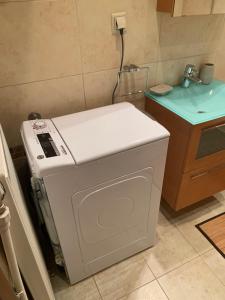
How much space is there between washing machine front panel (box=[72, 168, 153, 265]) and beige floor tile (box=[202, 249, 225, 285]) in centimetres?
44

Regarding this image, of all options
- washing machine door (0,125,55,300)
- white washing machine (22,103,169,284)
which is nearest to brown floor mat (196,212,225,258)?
white washing machine (22,103,169,284)

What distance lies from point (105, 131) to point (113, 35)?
559 mm

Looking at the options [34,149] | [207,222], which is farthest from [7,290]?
[207,222]

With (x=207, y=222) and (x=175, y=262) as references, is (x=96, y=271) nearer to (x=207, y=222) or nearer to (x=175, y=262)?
(x=175, y=262)

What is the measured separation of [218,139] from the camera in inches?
54.4

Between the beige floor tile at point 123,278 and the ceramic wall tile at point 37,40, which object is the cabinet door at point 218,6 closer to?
the ceramic wall tile at point 37,40

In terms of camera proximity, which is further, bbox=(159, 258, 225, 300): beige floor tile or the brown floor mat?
the brown floor mat

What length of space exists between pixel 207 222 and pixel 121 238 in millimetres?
718

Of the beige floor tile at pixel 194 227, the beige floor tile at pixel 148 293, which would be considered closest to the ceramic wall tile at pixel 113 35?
the beige floor tile at pixel 194 227

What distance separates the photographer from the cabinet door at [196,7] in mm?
1157

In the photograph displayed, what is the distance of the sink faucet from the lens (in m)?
1.51

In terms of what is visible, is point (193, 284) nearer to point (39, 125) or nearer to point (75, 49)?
point (39, 125)

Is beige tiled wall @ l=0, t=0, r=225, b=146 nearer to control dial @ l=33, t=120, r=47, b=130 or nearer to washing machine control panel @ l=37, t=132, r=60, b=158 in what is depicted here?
control dial @ l=33, t=120, r=47, b=130

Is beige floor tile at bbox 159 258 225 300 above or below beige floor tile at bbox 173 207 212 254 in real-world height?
below
